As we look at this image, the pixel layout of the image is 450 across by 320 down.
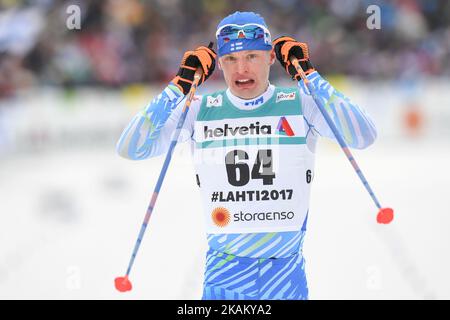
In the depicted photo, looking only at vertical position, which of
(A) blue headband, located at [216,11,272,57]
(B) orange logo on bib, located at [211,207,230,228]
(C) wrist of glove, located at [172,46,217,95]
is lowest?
(B) orange logo on bib, located at [211,207,230,228]

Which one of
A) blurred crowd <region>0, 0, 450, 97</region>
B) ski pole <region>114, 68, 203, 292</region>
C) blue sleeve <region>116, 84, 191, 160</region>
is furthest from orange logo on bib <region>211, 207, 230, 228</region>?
blurred crowd <region>0, 0, 450, 97</region>

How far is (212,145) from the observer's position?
3.61m

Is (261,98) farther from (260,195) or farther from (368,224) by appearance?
(368,224)

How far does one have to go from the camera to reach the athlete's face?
11.7 ft

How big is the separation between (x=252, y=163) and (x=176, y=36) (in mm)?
11215

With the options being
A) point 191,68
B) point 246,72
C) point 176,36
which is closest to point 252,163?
point 246,72

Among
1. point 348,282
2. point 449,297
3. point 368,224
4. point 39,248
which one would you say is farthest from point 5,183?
point 449,297

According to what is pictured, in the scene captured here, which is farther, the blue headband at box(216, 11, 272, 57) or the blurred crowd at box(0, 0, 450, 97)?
the blurred crowd at box(0, 0, 450, 97)

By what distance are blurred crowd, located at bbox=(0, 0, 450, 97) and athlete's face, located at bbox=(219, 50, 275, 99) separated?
950 centimetres

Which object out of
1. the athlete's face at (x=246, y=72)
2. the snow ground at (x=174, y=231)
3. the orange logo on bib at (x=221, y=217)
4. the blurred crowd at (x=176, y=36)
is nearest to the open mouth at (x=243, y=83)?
the athlete's face at (x=246, y=72)

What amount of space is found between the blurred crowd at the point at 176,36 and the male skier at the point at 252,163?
9.48 meters

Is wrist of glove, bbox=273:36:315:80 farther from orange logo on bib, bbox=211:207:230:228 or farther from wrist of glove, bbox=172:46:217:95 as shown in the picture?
orange logo on bib, bbox=211:207:230:228

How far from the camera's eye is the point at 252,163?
3561mm

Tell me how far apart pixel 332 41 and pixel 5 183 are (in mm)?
6620
